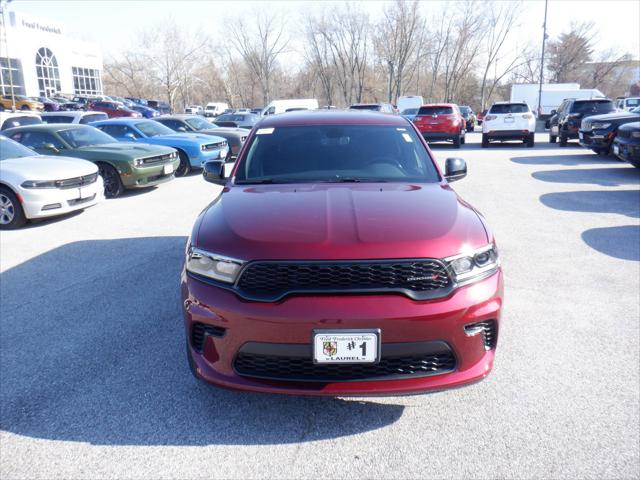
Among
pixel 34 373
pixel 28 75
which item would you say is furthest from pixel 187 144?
pixel 28 75

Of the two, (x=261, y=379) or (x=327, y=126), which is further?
(x=327, y=126)

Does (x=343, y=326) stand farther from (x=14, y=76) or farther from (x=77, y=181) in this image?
(x=14, y=76)

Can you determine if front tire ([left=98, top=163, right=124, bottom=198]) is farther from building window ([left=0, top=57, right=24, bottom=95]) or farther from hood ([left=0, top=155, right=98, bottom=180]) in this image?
building window ([left=0, top=57, right=24, bottom=95])

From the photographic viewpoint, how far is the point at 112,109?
35.9 m

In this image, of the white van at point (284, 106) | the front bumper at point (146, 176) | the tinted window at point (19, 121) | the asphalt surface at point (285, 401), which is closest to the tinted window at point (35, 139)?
the front bumper at point (146, 176)

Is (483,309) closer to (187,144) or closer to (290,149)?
(290,149)

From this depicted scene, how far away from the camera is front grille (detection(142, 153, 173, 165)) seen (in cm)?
1048

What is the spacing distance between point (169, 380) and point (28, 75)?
6549 cm

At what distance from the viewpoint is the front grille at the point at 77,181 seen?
791 cm

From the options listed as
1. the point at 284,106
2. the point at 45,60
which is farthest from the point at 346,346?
the point at 45,60

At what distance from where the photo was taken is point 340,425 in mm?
2820

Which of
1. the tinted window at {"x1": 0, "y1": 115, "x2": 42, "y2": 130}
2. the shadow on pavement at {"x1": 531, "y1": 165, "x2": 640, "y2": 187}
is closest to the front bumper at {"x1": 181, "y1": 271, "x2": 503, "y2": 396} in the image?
the shadow on pavement at {"x1": 531, "y1": 165, "x2": 640, "y2": 187}

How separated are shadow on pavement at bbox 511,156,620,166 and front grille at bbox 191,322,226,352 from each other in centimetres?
1398

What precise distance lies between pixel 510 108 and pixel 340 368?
753 inches
